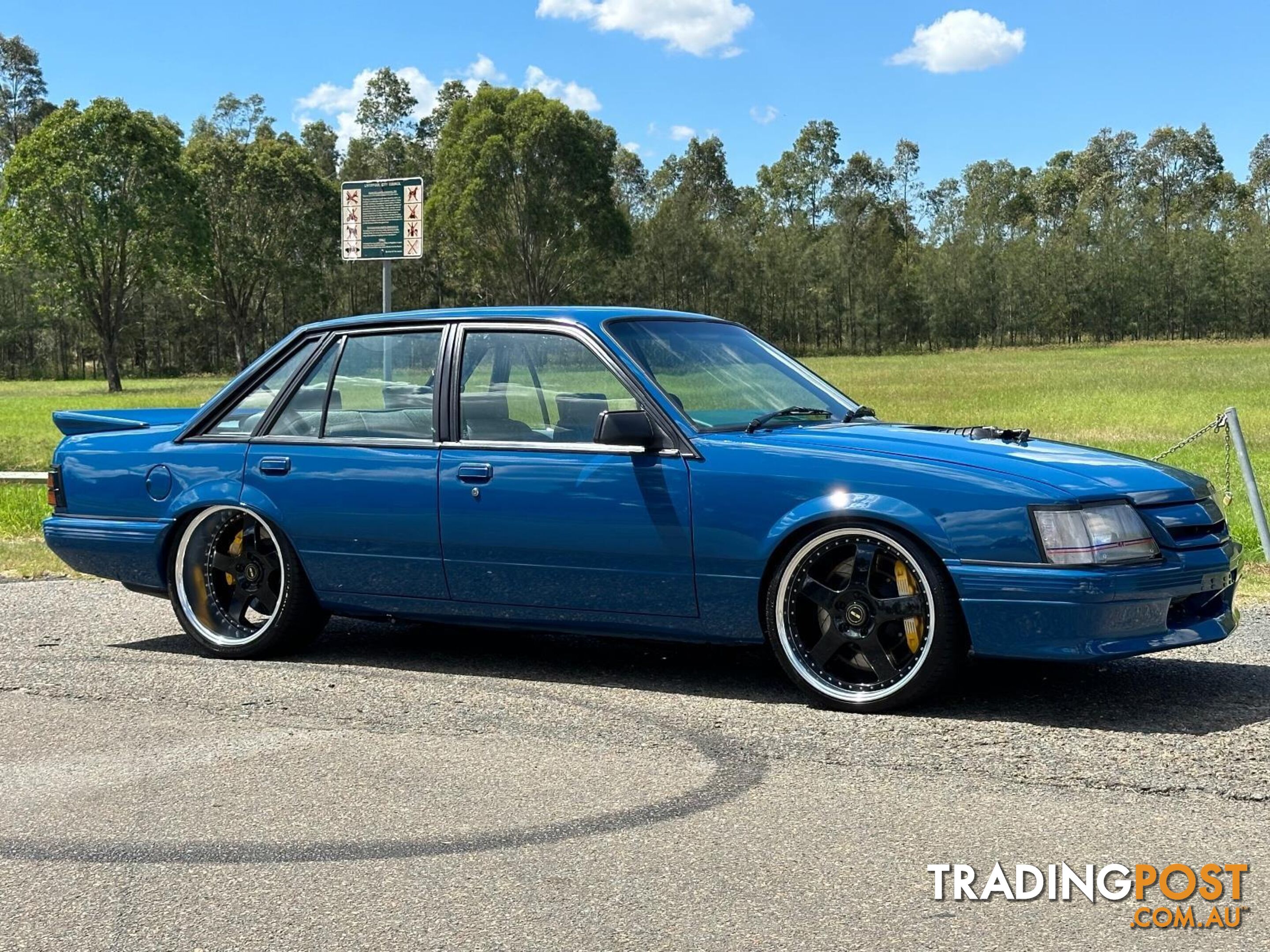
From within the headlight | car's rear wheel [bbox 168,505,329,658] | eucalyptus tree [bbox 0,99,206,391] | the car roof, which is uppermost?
eucalyptus tree [bbox 0,99,206,391]

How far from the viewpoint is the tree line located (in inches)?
2069

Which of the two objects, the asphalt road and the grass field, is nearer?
the asphalt road

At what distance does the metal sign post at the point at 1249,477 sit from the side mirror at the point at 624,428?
3867mm

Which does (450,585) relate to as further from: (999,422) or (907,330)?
(907,330)

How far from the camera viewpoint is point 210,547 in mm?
6691

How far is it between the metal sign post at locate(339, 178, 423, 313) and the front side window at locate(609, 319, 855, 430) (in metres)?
10.5

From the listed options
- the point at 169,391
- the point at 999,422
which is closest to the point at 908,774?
the point at 999,422

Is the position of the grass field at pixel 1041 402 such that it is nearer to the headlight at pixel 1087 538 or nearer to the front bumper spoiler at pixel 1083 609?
the front bumper spoiler at pixel 1083 609

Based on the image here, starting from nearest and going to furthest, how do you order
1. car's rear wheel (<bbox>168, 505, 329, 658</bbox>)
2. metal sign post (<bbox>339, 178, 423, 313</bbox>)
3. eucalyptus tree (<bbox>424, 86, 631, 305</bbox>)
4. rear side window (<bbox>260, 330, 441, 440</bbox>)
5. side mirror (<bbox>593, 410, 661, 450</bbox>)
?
side mirror (<bbox>593, 410, 661, 450</bbox>) → rear side window (<bbox>260, 330, 441, 440</bbox>) → car's rear wheel (<bbox>168, 505, 329, 658</bbox>) → metal sign post (<bbox>339, 178, 423, 313</bbox>) → eucalyptus tree (<bbox>424, 86, 631, 305</bbox>)

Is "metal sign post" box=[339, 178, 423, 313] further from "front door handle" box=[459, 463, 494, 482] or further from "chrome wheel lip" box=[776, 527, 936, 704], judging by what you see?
"chrome wheel lip" box=[776, 527, 936, 704]

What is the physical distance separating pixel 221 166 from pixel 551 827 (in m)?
69.2

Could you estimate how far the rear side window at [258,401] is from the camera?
6.65 metres

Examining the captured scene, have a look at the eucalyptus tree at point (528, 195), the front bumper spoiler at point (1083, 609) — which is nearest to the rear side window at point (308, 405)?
the front bumper spoiler at point (1083, 609)

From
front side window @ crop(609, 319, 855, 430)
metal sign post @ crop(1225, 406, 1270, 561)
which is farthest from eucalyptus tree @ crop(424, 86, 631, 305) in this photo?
front side window @ crop(609, 319, 855, 430)
